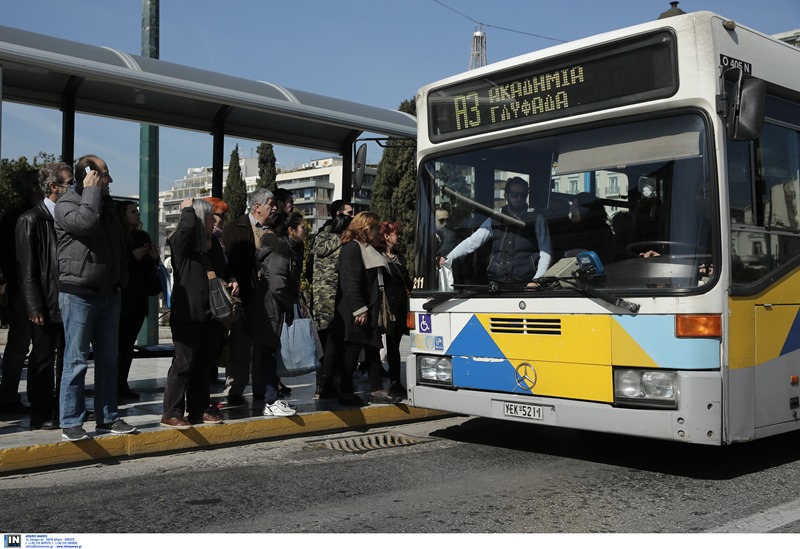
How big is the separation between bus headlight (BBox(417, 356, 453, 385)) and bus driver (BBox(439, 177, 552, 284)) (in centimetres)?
82

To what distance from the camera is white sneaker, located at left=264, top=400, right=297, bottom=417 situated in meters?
7.93

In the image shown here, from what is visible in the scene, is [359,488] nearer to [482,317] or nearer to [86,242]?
[482,317]

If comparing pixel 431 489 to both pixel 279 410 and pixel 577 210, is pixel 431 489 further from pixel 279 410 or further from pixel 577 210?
pixel 279 410

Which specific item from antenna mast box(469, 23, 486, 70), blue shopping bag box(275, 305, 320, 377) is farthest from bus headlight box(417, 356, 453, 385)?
antenna mast box(469, 23, 486, 70)

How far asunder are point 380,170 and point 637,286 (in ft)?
163

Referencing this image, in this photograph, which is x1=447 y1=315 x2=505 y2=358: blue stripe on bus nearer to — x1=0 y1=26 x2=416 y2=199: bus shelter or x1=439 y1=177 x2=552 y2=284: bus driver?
x1=439 y1=177 x2=552 y2=284: bus driver

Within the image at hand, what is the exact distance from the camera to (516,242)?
677 cm

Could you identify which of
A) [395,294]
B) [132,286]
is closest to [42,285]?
[132,286]

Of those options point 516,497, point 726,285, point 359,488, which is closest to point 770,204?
point 726,285

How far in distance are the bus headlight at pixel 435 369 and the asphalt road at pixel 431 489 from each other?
22.6 inches

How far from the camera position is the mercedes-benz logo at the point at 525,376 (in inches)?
257

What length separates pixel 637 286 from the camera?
6.02 meters

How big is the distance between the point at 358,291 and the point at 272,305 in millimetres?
933

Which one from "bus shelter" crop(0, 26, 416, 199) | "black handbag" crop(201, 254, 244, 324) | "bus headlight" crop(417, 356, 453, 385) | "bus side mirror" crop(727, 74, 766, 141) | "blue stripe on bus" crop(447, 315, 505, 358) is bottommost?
"bus headlight" crop(417, 356, 453, 385)
